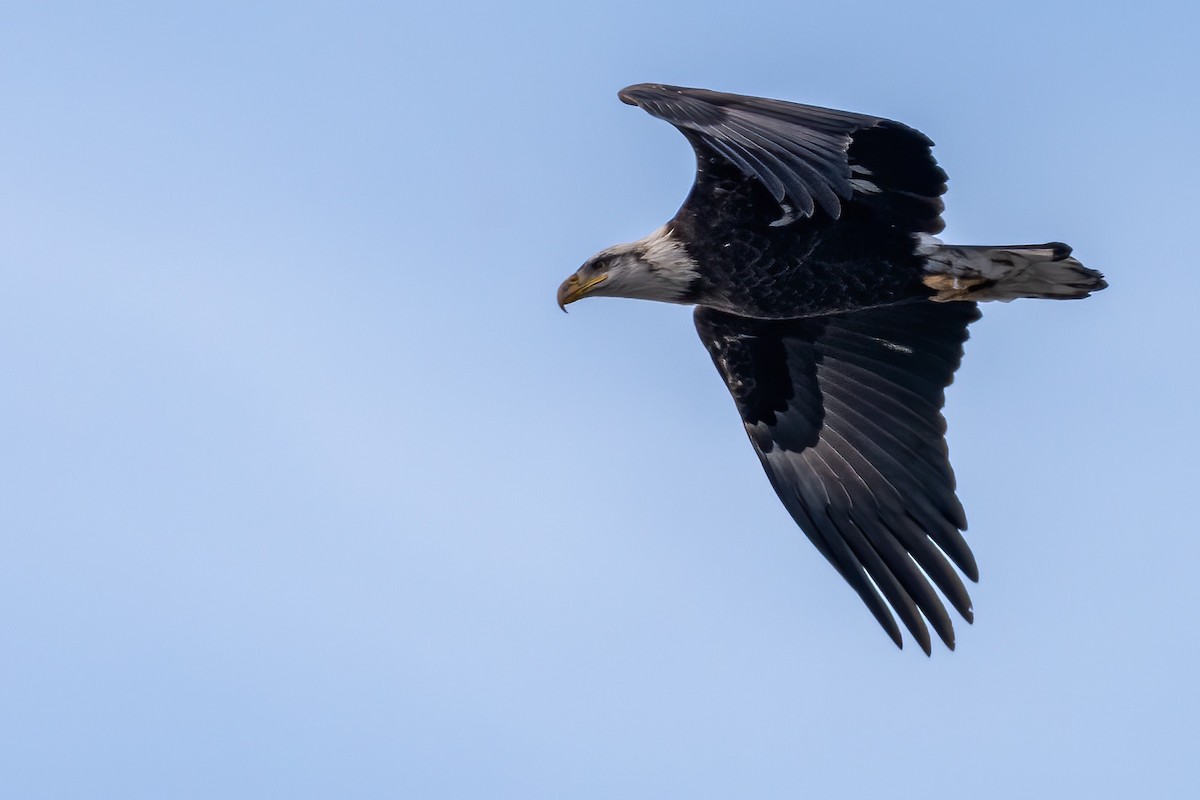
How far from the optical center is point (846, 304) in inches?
434

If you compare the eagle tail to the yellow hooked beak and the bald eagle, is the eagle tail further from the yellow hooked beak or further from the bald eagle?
the yellow hooked beak

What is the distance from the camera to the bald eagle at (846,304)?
33.8 ft

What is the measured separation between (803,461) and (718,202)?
2.16 m

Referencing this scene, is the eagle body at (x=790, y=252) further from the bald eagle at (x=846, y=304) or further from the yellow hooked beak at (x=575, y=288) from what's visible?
the yellow hooked beak at (x=575, y=288)

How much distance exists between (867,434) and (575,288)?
2209 mm

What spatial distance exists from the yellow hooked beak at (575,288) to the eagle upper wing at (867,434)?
1.08m

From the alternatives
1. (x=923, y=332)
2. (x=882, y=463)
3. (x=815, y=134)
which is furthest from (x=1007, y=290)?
(x=815, y=134)

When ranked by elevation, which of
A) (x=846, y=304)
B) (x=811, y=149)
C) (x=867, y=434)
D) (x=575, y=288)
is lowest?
(x=867, y=434)

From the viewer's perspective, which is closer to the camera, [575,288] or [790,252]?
[790,252]

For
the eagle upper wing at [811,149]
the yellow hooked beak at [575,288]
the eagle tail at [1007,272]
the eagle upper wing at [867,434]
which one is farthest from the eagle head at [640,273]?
the eagle tail at [1007,272]

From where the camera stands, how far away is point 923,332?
11.6m

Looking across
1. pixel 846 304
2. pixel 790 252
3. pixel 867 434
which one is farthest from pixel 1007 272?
pixel 867 434

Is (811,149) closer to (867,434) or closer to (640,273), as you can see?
(640,273)

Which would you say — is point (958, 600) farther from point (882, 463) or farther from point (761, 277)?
point (761, 277)
